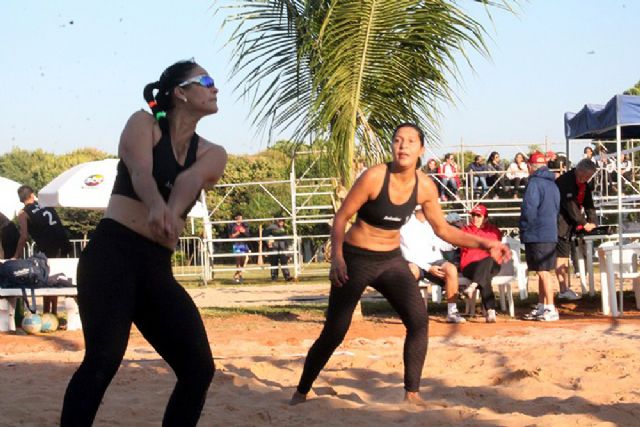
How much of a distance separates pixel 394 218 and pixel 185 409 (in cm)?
253

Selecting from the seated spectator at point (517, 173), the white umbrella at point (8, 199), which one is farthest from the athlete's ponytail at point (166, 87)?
the white umbrella at point (8, 199)

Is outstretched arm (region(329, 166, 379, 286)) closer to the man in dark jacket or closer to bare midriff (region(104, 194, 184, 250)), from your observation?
bare midriff (region(104, 194, 184, 250))

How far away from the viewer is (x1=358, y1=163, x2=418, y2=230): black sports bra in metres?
6.61

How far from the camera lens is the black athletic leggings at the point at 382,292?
6641mm

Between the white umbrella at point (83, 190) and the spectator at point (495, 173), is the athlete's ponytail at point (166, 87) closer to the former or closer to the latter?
the white umbrella at point (83, 190)

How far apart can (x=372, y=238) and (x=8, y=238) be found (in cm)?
947

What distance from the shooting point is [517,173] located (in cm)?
2372

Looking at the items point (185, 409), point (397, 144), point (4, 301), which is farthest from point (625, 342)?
point (4, 301)

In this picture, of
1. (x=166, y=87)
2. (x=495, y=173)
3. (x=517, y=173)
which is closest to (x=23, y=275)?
(x=166, y=87)

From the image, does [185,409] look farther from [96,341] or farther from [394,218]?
[394,218]

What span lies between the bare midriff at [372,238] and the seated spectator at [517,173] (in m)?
17.3

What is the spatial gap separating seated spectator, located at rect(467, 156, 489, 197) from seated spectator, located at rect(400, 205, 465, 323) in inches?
423

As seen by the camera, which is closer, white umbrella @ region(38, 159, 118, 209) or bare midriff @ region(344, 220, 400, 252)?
bare midriff @ region(344, 220, 400, 252)

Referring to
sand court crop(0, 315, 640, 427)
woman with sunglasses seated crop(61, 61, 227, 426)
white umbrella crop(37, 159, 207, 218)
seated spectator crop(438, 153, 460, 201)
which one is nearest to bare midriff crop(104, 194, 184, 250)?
woman with sunglasses seated crop(61, 61, 227, 426)
